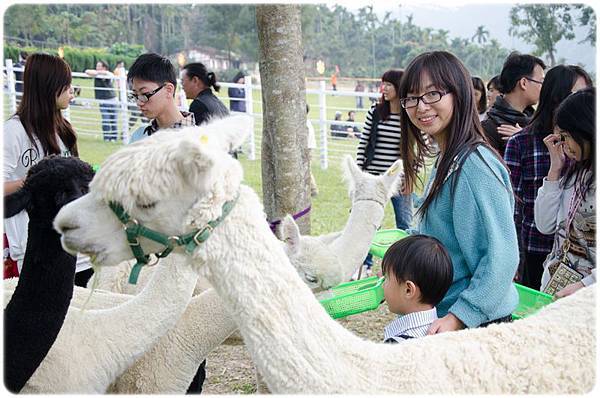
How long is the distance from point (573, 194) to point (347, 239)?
1114 mm

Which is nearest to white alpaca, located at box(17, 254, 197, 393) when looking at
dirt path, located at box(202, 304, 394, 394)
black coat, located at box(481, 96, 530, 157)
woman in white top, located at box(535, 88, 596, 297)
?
dirt path, located at box(202, 304, 394, 394)

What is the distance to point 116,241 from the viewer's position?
5.34ft

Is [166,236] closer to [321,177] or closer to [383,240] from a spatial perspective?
[383,240]

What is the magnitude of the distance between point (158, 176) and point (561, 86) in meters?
2.45

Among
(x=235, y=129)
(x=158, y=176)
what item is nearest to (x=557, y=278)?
(x=235, y=129)

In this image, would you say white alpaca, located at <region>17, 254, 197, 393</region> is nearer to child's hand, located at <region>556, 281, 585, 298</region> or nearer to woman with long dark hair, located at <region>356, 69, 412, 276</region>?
child's hand, located at <region>556, 281, 585, 298</region>

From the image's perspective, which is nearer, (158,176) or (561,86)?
(158,176)

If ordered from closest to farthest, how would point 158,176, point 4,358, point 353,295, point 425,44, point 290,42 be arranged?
point 158,176, point 4,358, point 353,295, point 290,42, point 425,44

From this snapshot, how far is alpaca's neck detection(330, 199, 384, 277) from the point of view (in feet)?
10.6

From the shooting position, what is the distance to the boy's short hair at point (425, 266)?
2053 mm

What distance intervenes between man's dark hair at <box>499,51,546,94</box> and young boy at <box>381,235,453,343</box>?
92.4 inches

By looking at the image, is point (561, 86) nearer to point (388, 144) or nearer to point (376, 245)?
point (376, 245)

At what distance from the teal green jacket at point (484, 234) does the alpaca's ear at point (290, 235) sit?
0.94 meters

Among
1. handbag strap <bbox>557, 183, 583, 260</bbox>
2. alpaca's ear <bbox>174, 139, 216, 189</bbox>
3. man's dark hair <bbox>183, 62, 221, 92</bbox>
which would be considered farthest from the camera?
man's dark hair <bbox>183, 62, 221, 92</bbox>
